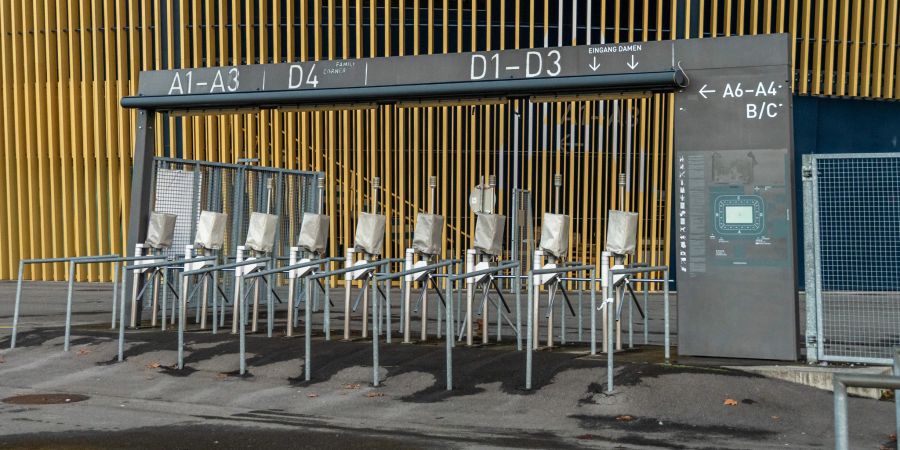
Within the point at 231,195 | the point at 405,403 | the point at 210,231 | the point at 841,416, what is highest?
the point at 231,195

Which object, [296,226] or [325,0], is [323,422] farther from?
[325,0]

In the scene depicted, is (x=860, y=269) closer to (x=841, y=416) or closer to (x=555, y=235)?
(x=555, y=235)

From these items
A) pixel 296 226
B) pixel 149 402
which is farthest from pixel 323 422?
pixel 296 226

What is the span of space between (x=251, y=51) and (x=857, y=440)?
23.9 metres

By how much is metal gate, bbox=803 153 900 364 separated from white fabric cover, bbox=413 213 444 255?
487 centimetres

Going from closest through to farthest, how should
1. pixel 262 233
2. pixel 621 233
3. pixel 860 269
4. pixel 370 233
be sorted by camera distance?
1. pixel 621 233
2. pixel 860 269
3. pixel 370 233
4. pixel 262 233

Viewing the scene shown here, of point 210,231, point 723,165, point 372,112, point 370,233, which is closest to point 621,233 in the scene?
point 723,165

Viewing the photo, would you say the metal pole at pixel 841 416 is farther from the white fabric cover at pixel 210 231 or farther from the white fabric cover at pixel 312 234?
the white fabric cover at pixel 210 231

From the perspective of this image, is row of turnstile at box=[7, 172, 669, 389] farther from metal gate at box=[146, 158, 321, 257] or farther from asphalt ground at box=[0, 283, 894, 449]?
metal gate at box=[146, 158, 321, 257]

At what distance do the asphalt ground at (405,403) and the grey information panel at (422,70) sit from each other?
3.27m

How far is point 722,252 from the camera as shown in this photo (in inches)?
458

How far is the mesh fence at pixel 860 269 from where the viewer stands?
12.7m

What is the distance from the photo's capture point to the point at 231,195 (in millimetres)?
18953

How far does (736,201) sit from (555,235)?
256cm
